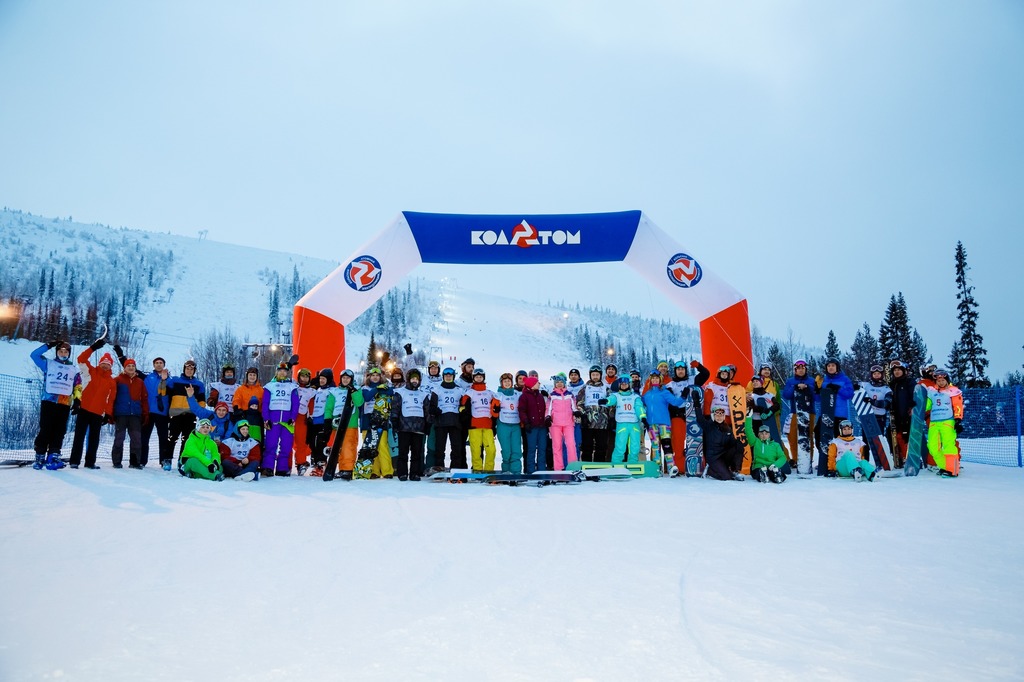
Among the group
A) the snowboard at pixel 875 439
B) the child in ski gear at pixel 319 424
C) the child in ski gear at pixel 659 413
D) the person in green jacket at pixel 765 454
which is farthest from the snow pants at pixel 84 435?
the snowboard at pixel 875 439

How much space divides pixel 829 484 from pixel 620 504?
9.83 ft

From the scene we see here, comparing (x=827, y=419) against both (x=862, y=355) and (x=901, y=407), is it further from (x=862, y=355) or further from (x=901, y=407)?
(x=862, y=355)

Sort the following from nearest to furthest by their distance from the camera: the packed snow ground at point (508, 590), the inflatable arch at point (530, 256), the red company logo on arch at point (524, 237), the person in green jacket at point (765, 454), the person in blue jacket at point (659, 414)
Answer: the packed snow ground at point (508, 590)
the person in green jacket at point (765, 454)
the person in blue jacket at point (659, 414)
the inflatable arch at point (530, 256)
the red company logo on arch at point (524, 237)

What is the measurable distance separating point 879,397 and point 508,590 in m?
7.54

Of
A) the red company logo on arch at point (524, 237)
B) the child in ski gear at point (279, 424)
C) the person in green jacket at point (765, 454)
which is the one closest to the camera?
the person in green jacket at point (765, 454)

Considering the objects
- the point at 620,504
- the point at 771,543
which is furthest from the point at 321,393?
the point at 771,543

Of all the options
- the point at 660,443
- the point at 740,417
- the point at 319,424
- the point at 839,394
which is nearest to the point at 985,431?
the point at 839,394

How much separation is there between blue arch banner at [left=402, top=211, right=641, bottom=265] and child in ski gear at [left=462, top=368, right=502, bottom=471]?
9.50 ft

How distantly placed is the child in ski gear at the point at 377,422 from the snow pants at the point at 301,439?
0.98 metres

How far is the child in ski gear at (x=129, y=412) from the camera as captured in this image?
8.36 m

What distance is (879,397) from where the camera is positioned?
29.3 ft

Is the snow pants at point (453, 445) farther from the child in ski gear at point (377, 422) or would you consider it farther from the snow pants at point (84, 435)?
the snow pants at point (84, 435)

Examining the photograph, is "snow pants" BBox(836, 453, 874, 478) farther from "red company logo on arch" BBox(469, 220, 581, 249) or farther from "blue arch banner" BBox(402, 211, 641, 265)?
"red company logo on arch" BBox(469, 220, 581, 249)

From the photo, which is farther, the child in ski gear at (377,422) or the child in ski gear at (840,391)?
the child in ski gear at (840,391)
